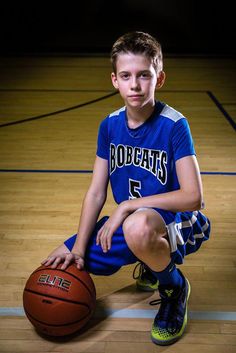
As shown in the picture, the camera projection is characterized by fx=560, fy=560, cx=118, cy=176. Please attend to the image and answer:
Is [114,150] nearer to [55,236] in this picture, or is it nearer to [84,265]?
[84,265]

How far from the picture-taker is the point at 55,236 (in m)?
3.11

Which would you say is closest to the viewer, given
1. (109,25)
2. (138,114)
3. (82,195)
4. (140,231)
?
(140,231)

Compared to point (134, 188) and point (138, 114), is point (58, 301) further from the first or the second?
point (138, 114)

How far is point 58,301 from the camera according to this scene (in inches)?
81.6

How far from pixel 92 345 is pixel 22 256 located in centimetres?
87

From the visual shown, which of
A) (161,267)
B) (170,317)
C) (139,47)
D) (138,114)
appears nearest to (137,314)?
(170,317)

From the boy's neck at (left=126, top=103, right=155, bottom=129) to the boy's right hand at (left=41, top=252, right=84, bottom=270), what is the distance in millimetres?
573

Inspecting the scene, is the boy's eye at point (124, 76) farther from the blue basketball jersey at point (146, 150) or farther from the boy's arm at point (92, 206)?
the boy's arm at point (92, 206)

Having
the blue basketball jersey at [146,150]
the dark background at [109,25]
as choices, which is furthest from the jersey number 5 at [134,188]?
the dark background at [109,25]

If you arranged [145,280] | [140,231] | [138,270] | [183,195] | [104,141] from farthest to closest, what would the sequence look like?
1. [138,270]
2. [145,280]
3. [104,141]
4. [183,195]
5. [140,231]

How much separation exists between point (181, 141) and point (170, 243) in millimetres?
395

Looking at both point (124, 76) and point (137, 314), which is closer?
point (124, 76)

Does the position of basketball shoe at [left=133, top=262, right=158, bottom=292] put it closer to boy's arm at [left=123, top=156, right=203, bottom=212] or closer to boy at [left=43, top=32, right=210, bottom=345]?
boy at [left=43, top=32, right=210, bottom=345]

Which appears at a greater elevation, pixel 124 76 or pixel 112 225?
pixel 124 76
